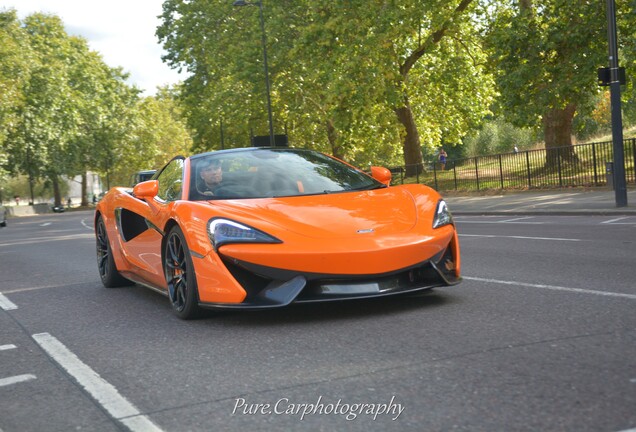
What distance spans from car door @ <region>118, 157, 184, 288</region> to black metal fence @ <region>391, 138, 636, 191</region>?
15654 mm

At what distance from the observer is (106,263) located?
9.41 m

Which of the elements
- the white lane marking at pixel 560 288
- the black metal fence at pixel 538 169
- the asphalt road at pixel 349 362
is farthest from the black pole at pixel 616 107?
the white lane marking at pixel 560 288

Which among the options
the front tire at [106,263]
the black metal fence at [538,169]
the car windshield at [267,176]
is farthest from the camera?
the black metal fence at [538,169]

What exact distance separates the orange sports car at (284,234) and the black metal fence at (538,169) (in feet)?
52.0

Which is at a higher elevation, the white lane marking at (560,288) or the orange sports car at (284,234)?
the orange sports car at (284,234)

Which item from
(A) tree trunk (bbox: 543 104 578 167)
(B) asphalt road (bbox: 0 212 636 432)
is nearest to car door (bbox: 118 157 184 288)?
(B) asphalt road (bbox: 0 212 636 432)

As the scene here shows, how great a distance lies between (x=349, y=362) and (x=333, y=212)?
1779 millimetres

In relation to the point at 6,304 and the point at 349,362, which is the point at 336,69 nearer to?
the point at 6,304

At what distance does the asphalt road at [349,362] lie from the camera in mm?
3793

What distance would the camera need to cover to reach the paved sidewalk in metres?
18.2

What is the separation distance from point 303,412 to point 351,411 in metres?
0.22

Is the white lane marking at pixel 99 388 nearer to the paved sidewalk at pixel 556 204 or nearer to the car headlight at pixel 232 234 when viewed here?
the car headlight at pixel 232 234

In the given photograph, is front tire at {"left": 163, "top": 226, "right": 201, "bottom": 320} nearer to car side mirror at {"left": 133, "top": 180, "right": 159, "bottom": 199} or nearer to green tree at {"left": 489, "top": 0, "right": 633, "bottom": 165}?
car side mirror at {"left": 133, "top": 180, "right": 159, "bottom": 199}

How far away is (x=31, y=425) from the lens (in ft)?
13.4
